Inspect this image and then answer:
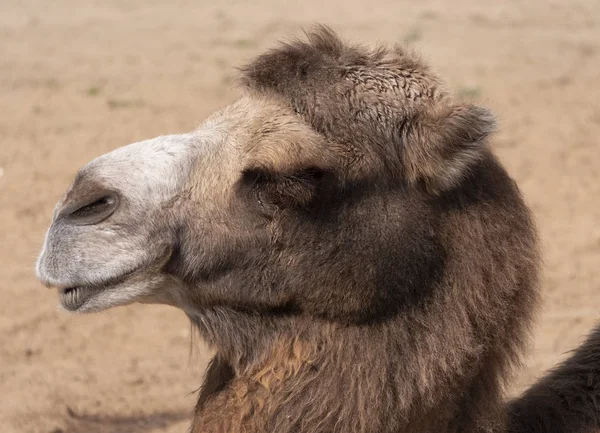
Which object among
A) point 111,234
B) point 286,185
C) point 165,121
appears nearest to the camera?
point 111,234

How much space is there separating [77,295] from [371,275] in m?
1.01

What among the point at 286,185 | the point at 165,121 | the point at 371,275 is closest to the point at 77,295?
the point at 286,185

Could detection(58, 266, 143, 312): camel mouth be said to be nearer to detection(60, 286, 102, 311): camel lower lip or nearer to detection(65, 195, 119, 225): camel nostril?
detection(60, 286, 102, 311): camel lower lip

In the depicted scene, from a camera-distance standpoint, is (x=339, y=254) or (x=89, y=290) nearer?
(x=89, y=290)

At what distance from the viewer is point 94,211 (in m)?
3.38

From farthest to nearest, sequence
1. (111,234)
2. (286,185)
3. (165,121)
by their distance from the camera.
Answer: (165,121) < (286,185) < (111,234)

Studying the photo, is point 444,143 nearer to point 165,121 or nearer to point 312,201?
point 312,201

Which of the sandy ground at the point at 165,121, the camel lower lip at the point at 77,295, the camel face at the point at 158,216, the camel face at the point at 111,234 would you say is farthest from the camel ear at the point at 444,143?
the camel lower lip at the point at 77,295

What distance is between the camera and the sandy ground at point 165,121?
6262mm

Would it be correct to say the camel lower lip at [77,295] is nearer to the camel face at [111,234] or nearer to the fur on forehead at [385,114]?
the camel face at [111,234]

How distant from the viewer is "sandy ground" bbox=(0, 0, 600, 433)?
247 inches

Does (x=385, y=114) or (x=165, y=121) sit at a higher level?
(x=385, y=114)

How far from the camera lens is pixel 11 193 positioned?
9070mm

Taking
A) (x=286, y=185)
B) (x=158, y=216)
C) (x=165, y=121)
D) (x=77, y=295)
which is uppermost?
(x=286, y=185)
